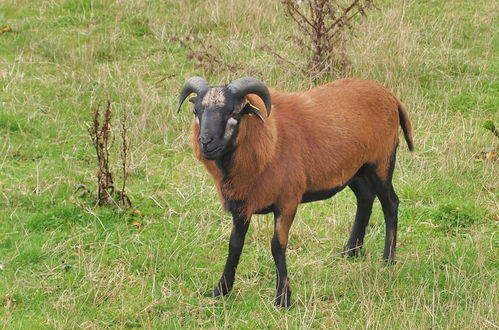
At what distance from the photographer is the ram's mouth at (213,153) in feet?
17.1

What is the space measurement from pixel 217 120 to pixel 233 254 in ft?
4.03

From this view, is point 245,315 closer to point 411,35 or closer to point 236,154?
point 236,154

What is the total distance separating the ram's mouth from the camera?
17.1ft

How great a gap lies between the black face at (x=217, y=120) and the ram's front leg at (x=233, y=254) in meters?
0.74

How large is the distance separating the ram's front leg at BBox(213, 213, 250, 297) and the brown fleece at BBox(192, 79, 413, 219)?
237 millimetres

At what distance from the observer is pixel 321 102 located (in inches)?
240

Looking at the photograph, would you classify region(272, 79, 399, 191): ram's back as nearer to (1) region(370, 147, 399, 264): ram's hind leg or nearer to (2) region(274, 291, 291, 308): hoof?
(1) region(370, 147, 399, 264): ram's hind leg

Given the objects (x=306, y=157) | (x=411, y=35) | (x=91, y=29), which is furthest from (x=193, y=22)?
(x=306, y=157)

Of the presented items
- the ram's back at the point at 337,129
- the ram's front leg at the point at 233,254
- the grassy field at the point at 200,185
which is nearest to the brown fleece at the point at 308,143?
the ram's back at the point at 337,129

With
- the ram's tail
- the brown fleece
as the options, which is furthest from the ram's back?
the ram's tail

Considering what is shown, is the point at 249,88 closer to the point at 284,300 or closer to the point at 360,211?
the point at 284,300

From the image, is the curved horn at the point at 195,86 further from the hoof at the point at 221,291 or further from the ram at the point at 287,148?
the hoof at the point at 221,291

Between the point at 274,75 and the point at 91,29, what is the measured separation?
10.1 feet

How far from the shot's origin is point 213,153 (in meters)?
5.24
